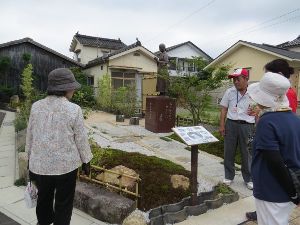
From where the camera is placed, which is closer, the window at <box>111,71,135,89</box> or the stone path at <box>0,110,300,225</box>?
the stone path at <box>0,110,300,225</box>

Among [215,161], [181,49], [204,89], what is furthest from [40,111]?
[181,49]

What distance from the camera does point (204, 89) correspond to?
30.5ft

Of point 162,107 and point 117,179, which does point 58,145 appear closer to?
point 117,179

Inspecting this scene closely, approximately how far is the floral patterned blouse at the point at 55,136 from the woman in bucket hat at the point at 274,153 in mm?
1640

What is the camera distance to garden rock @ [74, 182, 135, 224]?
150 inches

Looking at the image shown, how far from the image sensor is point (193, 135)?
417 cm

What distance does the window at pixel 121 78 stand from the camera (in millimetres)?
21789

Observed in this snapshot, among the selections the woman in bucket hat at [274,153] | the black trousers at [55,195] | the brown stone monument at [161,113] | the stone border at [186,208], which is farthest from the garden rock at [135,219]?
the brown stone monument at [161,113]

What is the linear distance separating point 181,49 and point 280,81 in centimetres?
3362

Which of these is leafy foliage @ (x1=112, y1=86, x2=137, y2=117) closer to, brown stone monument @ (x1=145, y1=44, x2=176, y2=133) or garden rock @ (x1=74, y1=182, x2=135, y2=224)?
brown stone monument @ (x1=145, y1=44, x2=176, y2=133)

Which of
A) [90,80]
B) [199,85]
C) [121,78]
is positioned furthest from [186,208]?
[90,80]

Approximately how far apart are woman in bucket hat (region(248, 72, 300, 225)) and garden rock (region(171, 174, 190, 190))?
7.31ft

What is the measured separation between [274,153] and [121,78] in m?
20.3

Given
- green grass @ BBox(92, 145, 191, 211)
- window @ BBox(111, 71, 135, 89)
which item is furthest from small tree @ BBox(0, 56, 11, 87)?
green grass @ BBox(92, 145, 191, 211)
